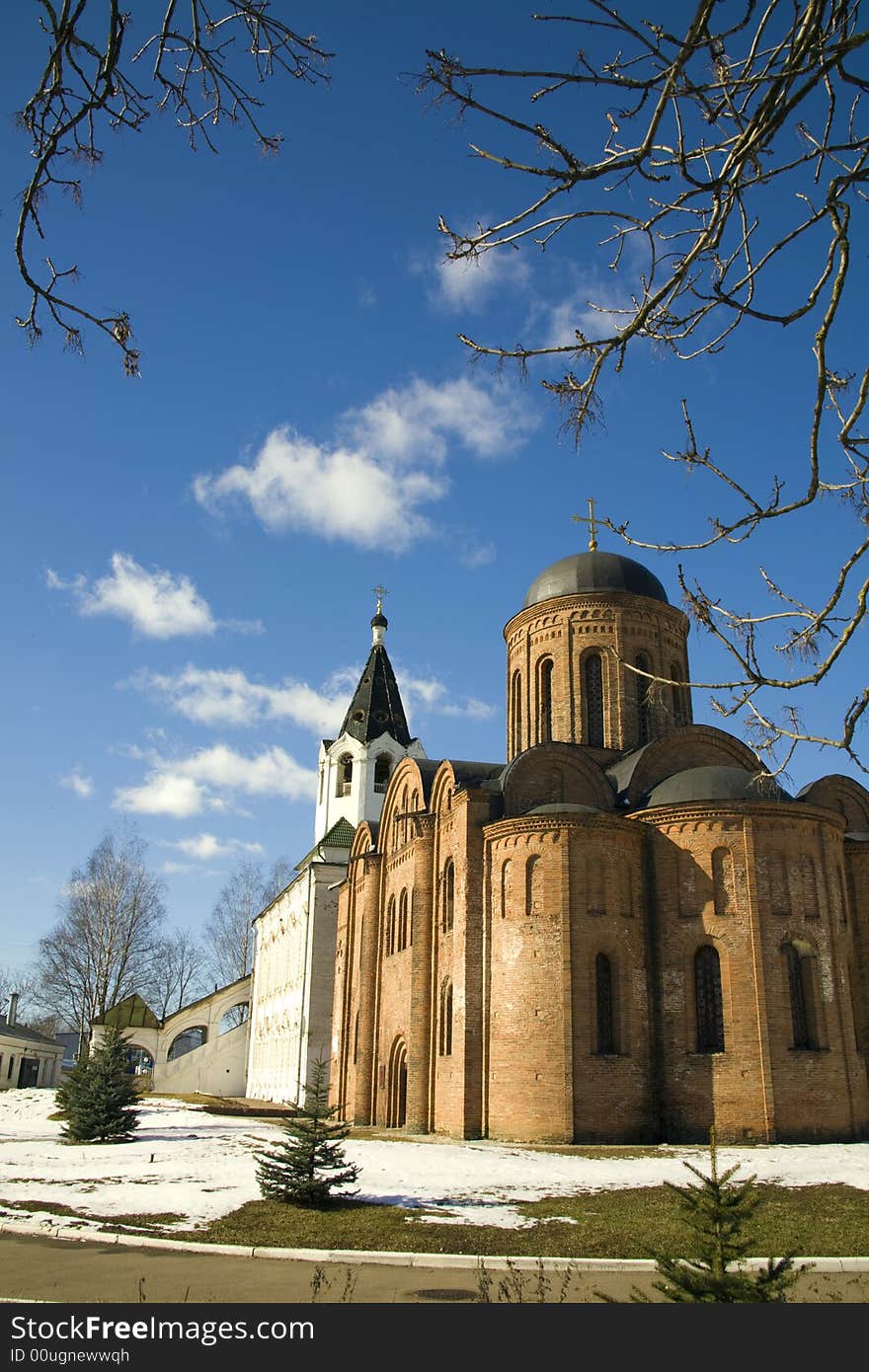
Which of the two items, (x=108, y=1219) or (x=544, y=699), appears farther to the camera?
Result: (x=544, y=699)

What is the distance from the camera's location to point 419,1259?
8133 millimetres

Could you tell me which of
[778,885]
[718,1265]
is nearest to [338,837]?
[778,885]

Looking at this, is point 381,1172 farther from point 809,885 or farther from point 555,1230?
point 809,885

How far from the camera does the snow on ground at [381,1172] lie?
1100 centimetres

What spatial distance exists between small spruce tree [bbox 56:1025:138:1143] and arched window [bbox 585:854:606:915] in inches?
363

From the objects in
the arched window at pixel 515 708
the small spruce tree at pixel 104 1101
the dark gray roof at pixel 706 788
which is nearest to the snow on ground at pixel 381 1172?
the small spruce tree at pixel 104 1101

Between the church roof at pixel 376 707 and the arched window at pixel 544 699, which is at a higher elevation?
the church roof at pixel 376 707

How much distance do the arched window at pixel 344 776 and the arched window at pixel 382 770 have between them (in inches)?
43.2

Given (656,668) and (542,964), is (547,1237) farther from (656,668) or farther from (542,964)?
(656,668)

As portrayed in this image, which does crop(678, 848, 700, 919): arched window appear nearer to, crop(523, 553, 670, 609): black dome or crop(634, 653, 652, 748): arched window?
crop(634, 653, 652, 748): arched window

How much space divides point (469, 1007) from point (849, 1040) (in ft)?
24.5

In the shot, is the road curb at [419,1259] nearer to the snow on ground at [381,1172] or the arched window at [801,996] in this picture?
the snow on ground at [381,1172]

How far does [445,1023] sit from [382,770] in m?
17.9
